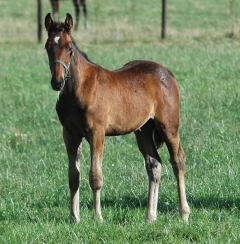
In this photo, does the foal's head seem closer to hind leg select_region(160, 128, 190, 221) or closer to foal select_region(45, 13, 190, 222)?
foal select_region(45, 13, 190, 222)

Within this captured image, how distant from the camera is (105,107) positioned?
6211 mm

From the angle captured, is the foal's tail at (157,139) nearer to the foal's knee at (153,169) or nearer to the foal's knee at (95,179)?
the foal's knee at (153,169)

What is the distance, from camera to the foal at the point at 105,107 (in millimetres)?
6039

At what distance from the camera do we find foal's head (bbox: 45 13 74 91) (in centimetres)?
576

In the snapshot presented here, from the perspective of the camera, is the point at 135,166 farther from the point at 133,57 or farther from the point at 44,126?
the point at 133,57

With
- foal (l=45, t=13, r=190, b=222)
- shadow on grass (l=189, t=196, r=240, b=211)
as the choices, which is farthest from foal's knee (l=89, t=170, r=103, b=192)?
shadow on grass (l=189, t=196, r=240, b=211)

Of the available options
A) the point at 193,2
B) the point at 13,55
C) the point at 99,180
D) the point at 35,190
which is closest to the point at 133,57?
the point at 13,55

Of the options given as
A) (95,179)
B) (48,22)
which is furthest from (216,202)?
(48,22)

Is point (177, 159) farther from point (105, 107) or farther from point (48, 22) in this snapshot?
point (48, 22)

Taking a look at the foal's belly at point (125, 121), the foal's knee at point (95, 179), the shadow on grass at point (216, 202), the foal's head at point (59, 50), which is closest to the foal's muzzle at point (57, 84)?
the foal's head at point (59, 50)

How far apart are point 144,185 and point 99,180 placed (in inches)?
59.1

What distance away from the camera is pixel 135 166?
8.20 meters

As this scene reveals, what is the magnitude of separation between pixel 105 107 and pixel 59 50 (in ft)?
2.41

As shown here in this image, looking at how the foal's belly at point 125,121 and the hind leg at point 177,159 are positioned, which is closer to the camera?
the foal's belly at point 125,121
